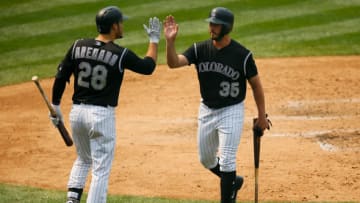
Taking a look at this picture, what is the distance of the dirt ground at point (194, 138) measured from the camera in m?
9.88

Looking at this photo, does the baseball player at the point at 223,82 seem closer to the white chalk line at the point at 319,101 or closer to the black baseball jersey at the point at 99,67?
the black baseball jersey at the point at 99,67

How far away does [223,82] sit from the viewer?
27.4 feet

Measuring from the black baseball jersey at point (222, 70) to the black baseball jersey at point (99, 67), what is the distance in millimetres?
774

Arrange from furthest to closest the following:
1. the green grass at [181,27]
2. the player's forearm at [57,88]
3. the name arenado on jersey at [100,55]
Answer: the green grass at [181,27], the player's forearm at [57,88], the name arenado on jersey at [100,55]

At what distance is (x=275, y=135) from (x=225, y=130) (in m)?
3.59

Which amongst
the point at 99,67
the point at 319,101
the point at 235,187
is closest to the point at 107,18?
the point at 99,67

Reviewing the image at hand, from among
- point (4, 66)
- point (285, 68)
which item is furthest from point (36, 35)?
point (285, 68)

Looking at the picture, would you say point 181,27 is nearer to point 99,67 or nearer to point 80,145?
point 80,145

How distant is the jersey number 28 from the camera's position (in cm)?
766

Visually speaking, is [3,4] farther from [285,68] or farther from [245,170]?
[245,170]

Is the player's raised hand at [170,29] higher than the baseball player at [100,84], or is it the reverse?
the player's raised hand at [170,29]

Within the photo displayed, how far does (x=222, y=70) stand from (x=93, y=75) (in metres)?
1.44

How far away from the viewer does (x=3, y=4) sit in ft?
66.5

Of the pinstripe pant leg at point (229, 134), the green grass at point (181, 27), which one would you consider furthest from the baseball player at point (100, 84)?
the green grass at point (181, 27)
